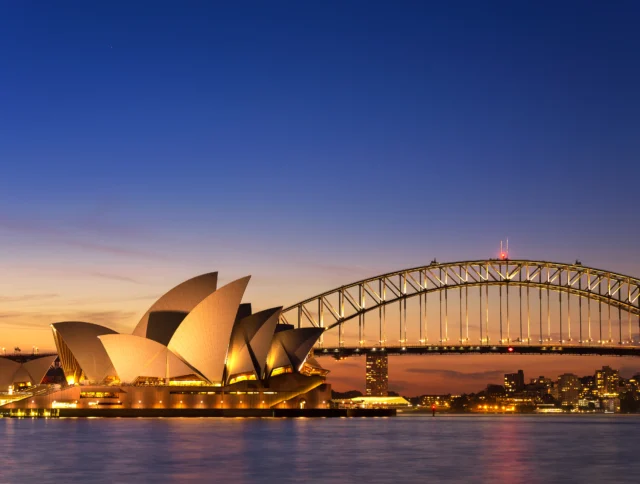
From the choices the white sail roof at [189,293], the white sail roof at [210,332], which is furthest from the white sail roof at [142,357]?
the white sail roof at [189,293]

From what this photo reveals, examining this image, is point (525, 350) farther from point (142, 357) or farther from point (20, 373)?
point (20, 373)

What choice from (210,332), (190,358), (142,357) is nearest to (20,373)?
(142,357)

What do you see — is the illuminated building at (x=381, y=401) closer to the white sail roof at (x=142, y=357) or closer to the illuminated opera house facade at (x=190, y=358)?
the illuminated opera house facade at (x=190, y=358)

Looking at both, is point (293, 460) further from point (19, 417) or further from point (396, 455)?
point (19, 417)

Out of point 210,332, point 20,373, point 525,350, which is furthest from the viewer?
point 20,373

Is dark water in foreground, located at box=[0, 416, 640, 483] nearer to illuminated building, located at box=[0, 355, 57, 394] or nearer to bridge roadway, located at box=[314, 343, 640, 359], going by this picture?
bridge roadway, located at box=[314, 343, 640, 359]

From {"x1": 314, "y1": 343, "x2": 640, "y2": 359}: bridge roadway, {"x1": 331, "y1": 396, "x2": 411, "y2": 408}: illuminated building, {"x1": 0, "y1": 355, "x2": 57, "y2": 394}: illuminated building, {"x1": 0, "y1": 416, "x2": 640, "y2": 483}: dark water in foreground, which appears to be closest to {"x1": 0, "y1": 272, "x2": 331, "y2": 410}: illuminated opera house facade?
{"x1": 314, "y1": 343, "x2": 640, "y2": 359}: bridge roadway
